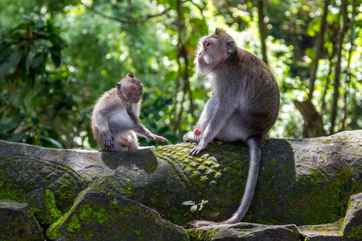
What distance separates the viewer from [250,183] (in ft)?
15.7

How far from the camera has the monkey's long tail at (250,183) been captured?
4.65 meters

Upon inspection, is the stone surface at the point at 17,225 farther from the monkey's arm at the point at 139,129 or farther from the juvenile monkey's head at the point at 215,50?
the juvenile monkey's head at the point at 215,50

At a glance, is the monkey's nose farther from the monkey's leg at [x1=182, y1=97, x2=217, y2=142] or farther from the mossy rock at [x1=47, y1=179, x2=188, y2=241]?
the mossy rock at [x1=47, y1=179, x2=188, y2=241]

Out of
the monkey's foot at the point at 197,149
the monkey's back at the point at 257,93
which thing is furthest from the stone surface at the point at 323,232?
the monkey's back at the point at 257,93

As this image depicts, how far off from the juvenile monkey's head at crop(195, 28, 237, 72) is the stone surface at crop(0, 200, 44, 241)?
86.2 inches

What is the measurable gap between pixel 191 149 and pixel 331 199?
3.51 ft

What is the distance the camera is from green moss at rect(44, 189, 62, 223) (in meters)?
4.53

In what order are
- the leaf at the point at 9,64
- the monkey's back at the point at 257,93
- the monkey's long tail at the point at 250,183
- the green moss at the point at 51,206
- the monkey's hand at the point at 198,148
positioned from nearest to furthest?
1. the green moss at the point at 51,206
2. the monkey's long tail at the point at 250,183
3. the monkey's hand at the point at 198,148
4. the monkey's back at the point at 257,93
5. the leaf at the point at 9,64

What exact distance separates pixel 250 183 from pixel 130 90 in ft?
5.27

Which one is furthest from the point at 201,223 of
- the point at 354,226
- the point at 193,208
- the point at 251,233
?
the point at 354,226

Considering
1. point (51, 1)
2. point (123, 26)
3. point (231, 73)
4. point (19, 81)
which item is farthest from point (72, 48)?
point (231, 73)

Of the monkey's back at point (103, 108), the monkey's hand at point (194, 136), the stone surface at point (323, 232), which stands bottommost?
the stone surface at point (323, 232)

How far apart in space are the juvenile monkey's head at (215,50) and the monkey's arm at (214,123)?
0.33 metres

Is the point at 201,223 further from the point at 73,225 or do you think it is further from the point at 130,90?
the point at 130,90
